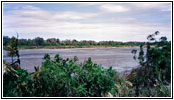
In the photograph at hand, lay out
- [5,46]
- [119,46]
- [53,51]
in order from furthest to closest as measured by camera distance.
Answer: [119,46]
[53,51]
[5,46]

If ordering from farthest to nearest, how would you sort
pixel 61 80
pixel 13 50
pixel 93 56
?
pixel 93 56
pixel 13 50
pixel 61 80

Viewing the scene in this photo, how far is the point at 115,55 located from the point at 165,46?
1643mm

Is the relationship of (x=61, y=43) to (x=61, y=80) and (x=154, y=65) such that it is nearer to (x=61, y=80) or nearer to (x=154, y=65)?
(x=61, y=80)

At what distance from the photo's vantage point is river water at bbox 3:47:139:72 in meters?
6.46

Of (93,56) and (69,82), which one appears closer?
(69,82)

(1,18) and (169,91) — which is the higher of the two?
(1,18)

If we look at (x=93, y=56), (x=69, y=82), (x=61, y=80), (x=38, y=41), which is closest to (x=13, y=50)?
(x=38, y=41)

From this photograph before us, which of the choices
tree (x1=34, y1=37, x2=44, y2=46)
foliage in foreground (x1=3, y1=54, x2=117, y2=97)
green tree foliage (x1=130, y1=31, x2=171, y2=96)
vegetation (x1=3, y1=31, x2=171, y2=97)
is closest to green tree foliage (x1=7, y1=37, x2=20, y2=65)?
vegetation (x1=3, y1=31, x2=171, y2=97)

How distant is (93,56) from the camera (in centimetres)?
718

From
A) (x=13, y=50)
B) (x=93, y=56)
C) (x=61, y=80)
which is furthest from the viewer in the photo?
(x=93, y=56)

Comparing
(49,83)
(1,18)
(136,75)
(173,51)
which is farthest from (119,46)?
(1,18)

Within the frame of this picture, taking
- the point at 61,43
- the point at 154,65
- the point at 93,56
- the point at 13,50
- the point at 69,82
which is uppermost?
the point at 61,43

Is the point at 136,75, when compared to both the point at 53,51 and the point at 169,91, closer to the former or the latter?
the point at 169,91

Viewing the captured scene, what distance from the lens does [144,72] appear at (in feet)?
22.6
